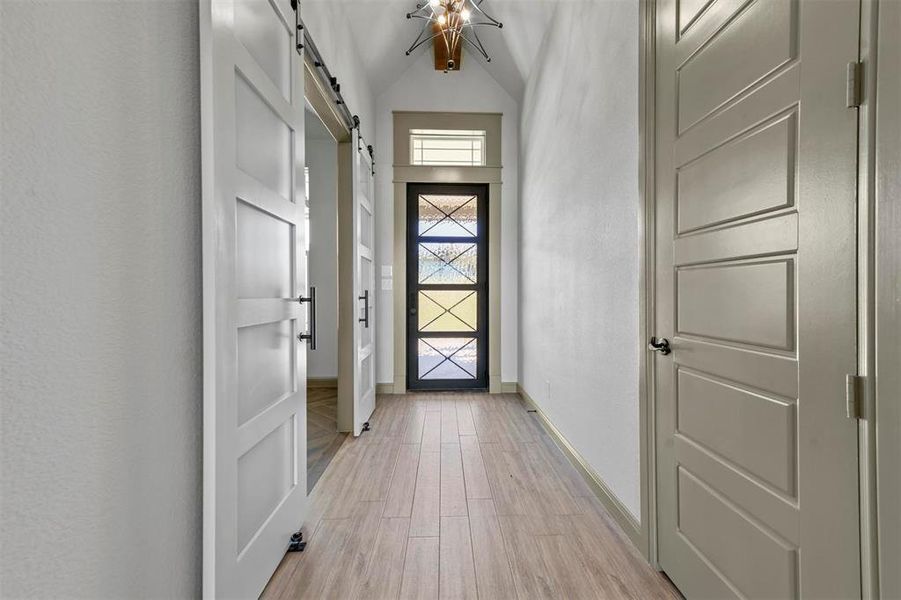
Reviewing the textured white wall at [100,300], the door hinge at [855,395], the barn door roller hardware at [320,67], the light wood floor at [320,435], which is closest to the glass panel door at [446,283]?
the light wood floor at [320,435]

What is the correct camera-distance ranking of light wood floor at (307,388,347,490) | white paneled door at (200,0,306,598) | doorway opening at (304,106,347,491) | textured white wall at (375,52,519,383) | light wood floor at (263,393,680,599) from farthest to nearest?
doorway opening at (304,106,347,491)
textured white wall at (375,52,519,383)
light wood floor at (307,388,347,490)
light wood floor at (263,393,680,599)
white paneled door at (200,0,306,598)

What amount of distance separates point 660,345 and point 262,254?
1.45m

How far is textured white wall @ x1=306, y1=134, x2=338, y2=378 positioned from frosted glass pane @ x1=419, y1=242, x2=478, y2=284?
1128 mm

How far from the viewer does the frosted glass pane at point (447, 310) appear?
4.75m

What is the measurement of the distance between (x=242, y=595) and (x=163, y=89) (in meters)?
1.44

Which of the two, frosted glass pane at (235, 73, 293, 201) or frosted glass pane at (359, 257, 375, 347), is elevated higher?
frosted glass pane at (235, 73, 293, 201)

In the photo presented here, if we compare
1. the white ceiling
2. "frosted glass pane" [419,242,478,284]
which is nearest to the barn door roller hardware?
the white ceiling

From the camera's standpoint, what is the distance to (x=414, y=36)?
4.15 m

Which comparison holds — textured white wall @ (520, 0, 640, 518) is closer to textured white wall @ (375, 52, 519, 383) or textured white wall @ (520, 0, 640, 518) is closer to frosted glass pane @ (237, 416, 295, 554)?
textured white wall @ (375, 52, 519, 383)

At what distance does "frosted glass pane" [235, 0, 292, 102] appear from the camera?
4.70 ft

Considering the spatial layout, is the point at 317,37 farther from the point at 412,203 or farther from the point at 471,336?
the point at 471,336

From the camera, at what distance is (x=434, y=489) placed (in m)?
2.39

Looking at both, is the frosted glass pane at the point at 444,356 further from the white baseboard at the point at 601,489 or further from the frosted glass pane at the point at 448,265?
the white baseboard at the point at 601,489

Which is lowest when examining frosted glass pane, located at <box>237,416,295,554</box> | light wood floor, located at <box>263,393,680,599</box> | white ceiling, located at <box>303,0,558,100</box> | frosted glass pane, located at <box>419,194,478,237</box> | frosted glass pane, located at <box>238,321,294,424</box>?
light wood floor, located at <box>263,393,680,599</box>
